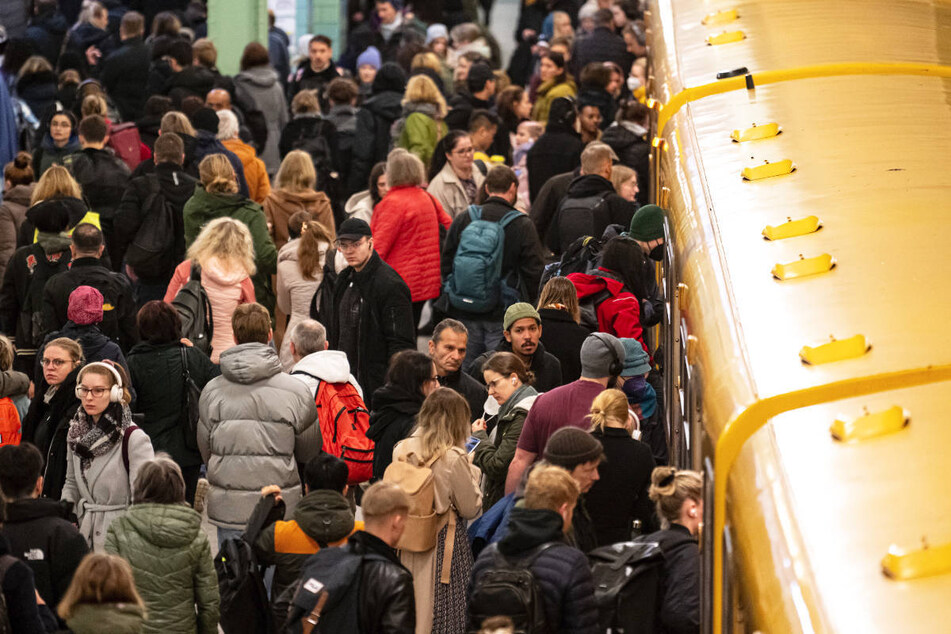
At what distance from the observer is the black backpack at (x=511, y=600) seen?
4770mm

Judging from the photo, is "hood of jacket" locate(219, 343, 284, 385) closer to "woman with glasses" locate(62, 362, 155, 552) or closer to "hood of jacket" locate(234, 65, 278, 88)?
"woman with glasses" locate(62, 362, 155, 552)

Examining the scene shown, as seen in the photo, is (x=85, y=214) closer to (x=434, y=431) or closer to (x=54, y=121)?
(x=54, y=121)

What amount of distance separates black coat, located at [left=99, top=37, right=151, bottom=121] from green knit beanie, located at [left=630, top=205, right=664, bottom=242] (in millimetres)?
8453

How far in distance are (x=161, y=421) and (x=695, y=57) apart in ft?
10.6

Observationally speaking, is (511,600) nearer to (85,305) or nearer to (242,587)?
(242,587)

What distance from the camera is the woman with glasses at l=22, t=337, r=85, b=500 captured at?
297 inches

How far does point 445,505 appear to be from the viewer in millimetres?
6469

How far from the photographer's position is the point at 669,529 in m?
5.17

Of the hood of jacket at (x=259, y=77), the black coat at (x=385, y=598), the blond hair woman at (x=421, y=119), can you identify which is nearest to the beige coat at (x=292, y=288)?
the blond hair woman at (x=421, y=119)

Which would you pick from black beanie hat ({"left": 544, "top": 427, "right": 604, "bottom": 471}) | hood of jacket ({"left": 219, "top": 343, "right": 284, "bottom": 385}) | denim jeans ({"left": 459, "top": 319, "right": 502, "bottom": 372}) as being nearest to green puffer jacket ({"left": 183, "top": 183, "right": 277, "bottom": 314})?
denim jeans ({"left": 459, "top": 319, "right": 502, "bottom": 372})

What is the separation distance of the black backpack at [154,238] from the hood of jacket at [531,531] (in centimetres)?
616

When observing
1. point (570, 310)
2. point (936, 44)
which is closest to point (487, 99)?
point (570, 310)

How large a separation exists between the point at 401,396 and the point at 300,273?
2962mm

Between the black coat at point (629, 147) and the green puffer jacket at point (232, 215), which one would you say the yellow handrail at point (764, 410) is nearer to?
the green puffer jacket at point (232, 215)
